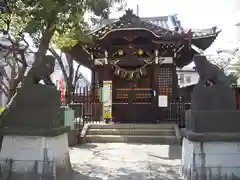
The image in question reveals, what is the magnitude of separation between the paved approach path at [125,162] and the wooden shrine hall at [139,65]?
4.42 m

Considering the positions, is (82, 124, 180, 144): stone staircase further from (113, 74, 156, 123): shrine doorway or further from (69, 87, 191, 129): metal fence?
(113, 74, 156, 123): shrine doorway

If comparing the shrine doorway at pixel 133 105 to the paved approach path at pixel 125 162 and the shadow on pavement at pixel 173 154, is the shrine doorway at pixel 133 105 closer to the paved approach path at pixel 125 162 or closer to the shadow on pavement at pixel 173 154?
the paved approach path at pixel 125 162

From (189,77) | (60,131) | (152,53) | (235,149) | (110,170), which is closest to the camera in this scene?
(235,149)

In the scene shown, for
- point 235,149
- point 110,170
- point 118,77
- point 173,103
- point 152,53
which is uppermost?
point 152,53

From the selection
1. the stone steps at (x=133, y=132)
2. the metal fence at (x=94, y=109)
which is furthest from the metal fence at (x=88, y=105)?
the stone steps at (x=133, y=132)

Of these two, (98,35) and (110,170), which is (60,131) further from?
(98,35)

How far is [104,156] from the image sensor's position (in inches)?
347

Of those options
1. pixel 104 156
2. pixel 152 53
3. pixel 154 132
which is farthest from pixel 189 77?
pixel 104 156

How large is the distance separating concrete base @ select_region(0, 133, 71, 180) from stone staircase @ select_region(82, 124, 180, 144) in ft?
20.6

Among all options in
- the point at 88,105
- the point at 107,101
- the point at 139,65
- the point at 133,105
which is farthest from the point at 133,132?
the point at 139,65

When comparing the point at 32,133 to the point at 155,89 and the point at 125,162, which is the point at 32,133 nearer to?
the point at 125,162

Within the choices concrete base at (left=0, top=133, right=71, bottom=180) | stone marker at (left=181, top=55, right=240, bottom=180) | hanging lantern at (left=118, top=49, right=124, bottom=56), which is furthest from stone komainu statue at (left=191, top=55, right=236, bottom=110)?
hanging lantern at (left=118, top=49, right=124, bottom=56)

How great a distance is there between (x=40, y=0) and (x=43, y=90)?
201cm

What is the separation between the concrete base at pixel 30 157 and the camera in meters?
5.56
